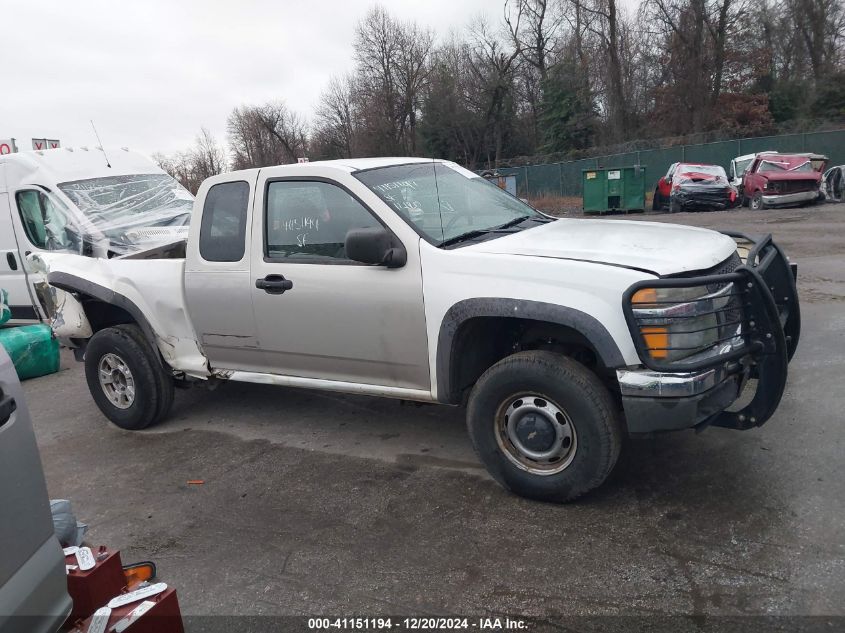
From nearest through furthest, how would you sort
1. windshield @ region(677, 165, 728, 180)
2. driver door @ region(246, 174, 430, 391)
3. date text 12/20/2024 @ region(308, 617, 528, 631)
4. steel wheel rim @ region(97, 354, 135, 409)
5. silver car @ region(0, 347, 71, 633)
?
silver car @ region(0, 347, 71, 633) → date text 12/20/2024 @ region(308, 617, 528, 631) → driver door @ region(246, 174, 430, 391) → steel wheel rim @ region(97, 354, 135, 409) → windshield @ region(677, 165, 728, 180)

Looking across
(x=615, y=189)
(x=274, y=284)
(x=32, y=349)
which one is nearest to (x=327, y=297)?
(x=274, y=284)

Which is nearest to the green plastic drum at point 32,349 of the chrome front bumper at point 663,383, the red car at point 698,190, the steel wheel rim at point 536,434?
the steel wheel rim at point 536,434

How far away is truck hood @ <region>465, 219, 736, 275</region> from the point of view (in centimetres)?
344

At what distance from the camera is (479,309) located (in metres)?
3.68

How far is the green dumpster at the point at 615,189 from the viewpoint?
22859 millimetres

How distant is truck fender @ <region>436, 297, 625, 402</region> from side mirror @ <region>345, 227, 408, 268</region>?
1.47ft

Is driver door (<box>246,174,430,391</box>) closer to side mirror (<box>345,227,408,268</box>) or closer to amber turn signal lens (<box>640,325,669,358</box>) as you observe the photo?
side mirror (<box>345,227,408,268</box>)

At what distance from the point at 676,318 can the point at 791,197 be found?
18816mm

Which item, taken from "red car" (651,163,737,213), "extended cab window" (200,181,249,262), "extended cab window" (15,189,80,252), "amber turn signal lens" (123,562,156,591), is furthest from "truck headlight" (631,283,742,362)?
"red car" (651,163,737,213)

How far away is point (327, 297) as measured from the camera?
4.23m

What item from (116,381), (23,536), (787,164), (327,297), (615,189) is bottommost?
(116,381)

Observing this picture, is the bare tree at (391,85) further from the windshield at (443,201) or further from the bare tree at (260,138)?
the windshield at (443,201)

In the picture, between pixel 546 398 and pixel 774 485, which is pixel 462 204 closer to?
pixel 546 398

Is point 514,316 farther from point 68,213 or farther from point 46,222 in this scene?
point 46,222
